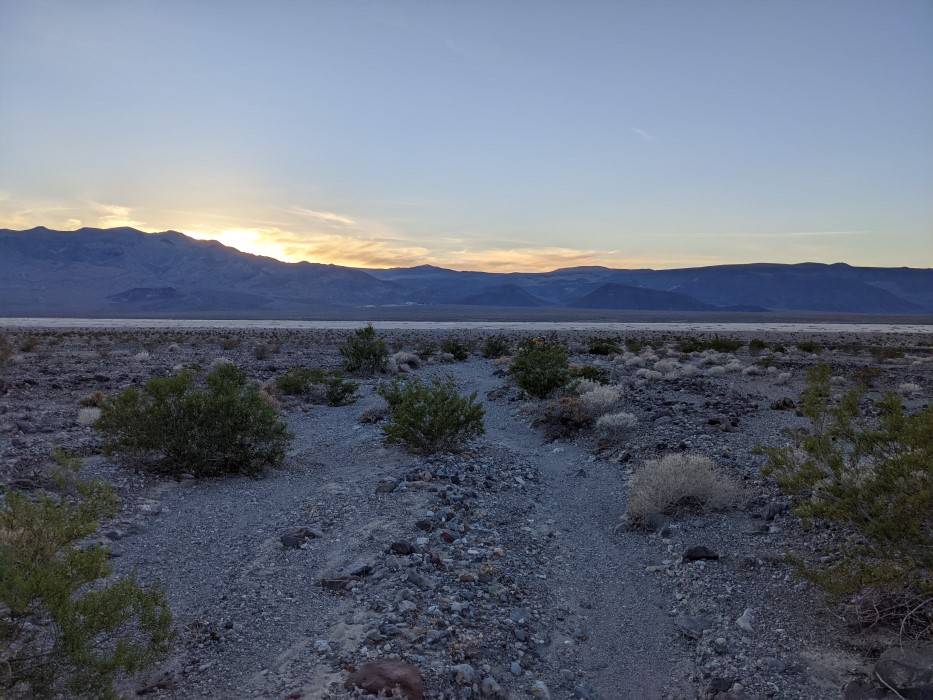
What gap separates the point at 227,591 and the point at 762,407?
43.0 ft

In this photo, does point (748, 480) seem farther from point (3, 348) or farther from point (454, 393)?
point (3, 348)

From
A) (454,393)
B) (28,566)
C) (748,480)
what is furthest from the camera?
(454,393)

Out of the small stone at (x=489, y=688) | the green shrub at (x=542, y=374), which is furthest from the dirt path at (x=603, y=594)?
the green shrub at (x=542, y=374)

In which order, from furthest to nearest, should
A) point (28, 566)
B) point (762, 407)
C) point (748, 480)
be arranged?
point (762, 407) < point (748, 480) < point (28, 566)

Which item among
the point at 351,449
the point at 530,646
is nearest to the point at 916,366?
the point at 351,449

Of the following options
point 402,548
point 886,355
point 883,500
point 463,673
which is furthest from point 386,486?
point 886,355

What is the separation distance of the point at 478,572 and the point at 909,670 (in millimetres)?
3542

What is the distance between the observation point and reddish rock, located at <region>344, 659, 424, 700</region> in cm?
456

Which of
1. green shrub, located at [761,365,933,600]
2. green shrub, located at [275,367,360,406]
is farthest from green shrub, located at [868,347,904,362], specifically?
green shrub, located at [761,365,933,600]

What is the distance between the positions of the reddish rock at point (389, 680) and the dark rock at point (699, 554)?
3.57 m

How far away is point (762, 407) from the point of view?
15727 mm

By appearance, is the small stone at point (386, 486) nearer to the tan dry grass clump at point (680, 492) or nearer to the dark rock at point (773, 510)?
the tan dry grass clump at point (680, 492)

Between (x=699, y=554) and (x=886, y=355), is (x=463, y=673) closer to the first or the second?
(x=699, y=554)

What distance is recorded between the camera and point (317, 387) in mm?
19766
